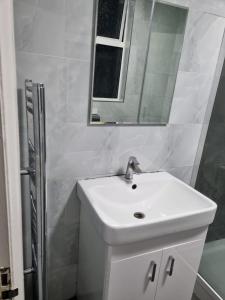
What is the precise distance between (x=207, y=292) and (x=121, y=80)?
1559 millimetres

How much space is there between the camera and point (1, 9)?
438mm

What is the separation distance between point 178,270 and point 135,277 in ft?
0.91

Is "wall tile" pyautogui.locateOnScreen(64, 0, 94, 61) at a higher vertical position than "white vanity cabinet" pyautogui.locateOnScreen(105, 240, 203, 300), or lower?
higher

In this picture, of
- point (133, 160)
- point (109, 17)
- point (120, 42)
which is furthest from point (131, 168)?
point (109, 17)

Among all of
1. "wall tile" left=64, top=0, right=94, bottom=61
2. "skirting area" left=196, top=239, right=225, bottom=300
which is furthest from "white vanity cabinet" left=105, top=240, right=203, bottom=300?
"wall tile" left=64, top=0, right=94, bottom=61

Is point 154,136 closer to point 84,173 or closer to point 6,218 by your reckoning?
point 84,173

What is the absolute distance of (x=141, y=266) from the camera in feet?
3.63

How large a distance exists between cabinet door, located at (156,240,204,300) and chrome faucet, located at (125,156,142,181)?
0.44 metres

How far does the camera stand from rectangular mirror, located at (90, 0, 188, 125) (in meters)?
1.18

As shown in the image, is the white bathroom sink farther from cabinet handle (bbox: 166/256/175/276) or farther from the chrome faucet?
cabinet handle (bbox: 166/256/175/276)

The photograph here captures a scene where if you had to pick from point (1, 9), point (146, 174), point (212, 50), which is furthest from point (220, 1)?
point (1, 9)

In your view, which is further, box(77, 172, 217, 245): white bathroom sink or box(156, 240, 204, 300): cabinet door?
box(156, 240, 204, 300): cabinet door

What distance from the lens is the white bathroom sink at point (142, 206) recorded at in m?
0.98

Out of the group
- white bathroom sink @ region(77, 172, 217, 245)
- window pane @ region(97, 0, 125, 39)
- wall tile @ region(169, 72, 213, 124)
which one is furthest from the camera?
wall tile @ region(169, 72, 213, 124)
